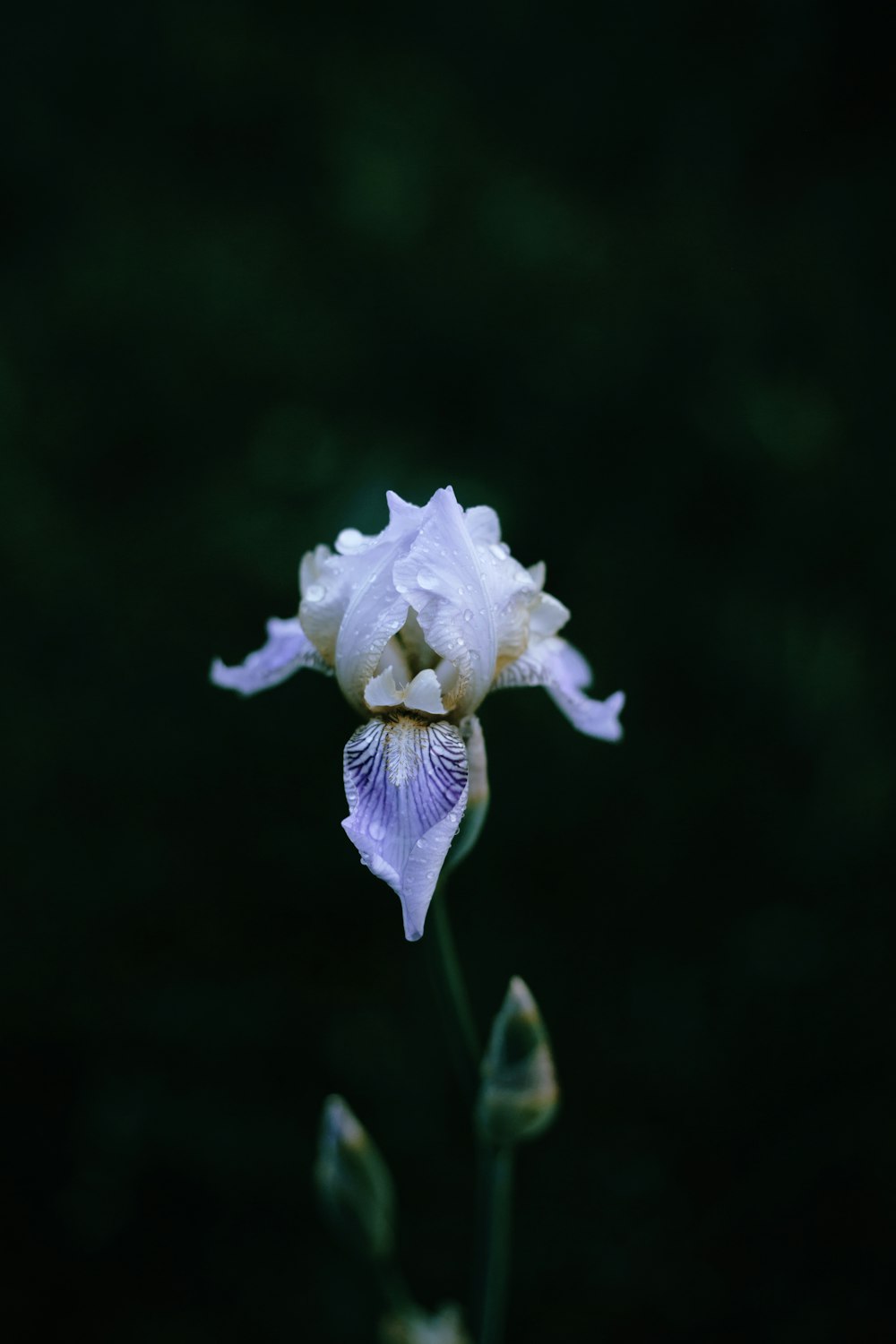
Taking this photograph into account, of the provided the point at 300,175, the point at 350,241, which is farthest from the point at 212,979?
the point at 300,175

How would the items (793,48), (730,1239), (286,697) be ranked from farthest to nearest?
(793,48)
(286,697)
(730,1239)

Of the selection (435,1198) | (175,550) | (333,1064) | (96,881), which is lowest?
(435,1198)

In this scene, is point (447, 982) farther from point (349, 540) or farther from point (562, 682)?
point (349, 540)

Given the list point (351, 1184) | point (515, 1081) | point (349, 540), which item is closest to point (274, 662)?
point (349, 540)

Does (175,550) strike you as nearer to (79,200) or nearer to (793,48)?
(79,200)

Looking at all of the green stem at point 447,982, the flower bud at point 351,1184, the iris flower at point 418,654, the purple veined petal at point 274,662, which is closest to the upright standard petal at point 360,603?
the iris flower at point 418,654

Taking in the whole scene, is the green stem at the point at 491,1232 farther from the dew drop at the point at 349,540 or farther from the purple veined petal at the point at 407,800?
the dew drop at the point at 349,540
